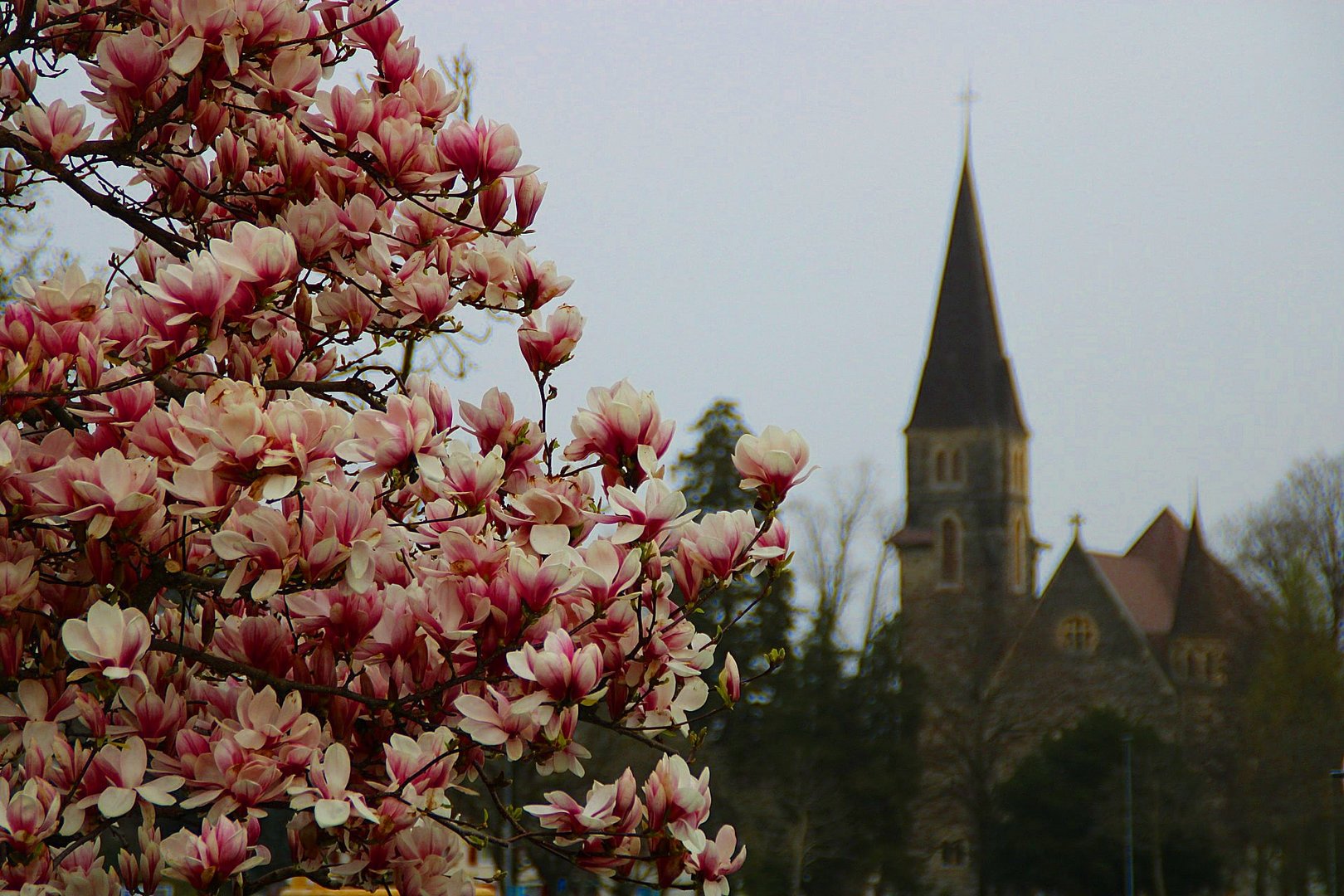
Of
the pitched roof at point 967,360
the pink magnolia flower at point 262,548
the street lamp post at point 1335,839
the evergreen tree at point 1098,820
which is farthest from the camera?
the pitched roof at point 967,360

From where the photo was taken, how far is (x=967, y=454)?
70.6m

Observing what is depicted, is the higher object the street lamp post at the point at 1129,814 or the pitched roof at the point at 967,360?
the pitched roof at the point at 967,360

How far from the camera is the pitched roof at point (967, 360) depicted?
71125mm

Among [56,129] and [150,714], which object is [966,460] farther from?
[150,714]

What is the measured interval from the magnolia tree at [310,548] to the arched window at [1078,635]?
5658 centimetres

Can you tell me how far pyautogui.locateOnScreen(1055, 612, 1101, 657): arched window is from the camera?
57875 millimetres

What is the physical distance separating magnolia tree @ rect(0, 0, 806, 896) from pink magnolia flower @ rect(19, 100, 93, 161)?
0.04 feet

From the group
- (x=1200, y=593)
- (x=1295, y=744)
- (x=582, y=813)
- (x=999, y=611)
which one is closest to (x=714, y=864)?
(x=582, y=813)

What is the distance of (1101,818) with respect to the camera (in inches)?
1679

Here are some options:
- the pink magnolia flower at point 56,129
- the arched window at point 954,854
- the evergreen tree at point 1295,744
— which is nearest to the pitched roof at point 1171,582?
the evergreen tree at point 1295,744

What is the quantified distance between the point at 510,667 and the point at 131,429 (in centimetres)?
71

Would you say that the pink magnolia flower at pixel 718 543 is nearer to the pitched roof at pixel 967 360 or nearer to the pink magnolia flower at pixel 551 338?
the pink magnolia flower at pixel 551 338

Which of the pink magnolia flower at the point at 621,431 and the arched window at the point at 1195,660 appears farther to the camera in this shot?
the arched window at the point at 1195,660

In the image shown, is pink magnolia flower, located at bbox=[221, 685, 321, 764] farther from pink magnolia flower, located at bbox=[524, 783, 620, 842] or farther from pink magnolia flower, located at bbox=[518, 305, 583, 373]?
pink magnolia flower, located at bbox=[518, 305, 583, 373]
